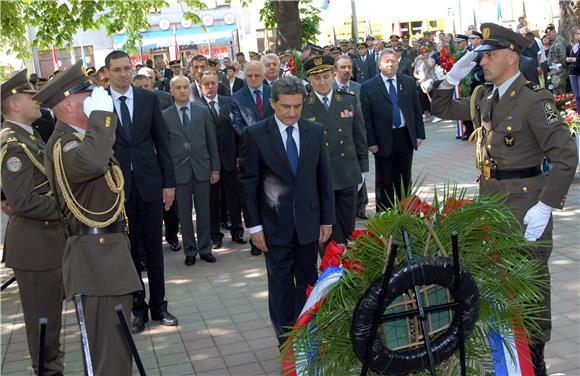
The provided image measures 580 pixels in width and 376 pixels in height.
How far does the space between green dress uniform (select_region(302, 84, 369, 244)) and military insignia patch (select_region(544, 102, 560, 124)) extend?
2.62m

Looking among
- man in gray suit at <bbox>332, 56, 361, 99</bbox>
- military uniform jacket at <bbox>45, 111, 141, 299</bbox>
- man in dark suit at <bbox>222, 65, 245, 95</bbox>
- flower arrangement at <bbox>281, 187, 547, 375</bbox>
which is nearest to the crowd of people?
military uniform jacket at <bbox>45, 111, 141, 299</bbox>

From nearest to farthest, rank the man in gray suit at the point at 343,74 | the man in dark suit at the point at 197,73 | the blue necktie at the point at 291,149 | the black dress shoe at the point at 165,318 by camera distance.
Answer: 1. the blue necktie at the point at 291,149
2. the black dress shoe at the point at 165,318
3. the man in dark suit at the point at 197,73
4. the man in gray suit at the point at 343,74

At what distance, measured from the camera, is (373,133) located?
8688 mm

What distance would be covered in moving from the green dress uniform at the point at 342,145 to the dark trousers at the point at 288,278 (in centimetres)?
142

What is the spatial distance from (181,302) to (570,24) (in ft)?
56.9

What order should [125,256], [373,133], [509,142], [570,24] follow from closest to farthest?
[125,256] < [509,142] < [373,133] < [570,24]

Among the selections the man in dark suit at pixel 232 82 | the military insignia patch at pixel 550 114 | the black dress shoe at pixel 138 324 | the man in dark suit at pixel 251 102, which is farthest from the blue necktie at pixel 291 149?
the man in dark suit at pixel 232 82

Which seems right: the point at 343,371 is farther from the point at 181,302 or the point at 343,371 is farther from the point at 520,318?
the point at 181,302

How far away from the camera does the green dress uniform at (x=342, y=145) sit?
706 cm

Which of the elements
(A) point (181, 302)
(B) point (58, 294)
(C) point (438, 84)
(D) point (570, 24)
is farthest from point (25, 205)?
(D) point (570, 24)

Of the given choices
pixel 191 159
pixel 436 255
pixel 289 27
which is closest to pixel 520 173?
pixel 436 255

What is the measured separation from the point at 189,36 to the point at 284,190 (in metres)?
36.0

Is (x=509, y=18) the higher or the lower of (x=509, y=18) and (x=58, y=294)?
the higher

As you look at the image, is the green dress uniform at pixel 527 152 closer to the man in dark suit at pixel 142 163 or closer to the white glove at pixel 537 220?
the white glove at pixel 537 220
